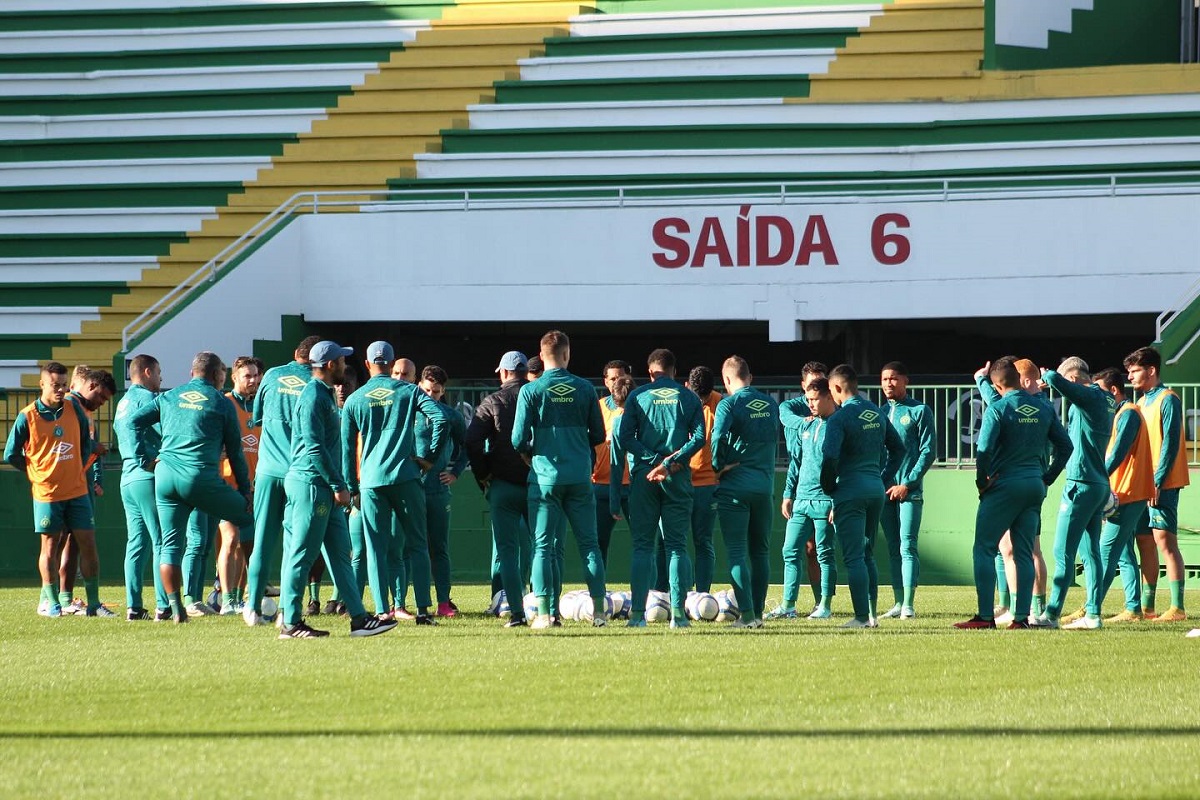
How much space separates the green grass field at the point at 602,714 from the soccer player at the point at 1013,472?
16.8 inches

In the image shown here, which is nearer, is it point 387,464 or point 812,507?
point 387,464

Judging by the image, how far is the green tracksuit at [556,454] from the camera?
36.6ft

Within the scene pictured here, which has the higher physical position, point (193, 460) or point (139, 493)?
point (193, 460)

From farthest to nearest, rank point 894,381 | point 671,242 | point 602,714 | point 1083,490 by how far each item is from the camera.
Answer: point 671,242
point 894,381
point 1083,490
point 602,714

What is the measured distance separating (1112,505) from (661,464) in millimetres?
3108

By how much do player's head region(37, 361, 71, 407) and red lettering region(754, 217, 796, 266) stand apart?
29.6 ft

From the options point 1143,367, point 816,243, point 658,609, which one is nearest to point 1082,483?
point 1143,367

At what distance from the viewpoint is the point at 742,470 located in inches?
443

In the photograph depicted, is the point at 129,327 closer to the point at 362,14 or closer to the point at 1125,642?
the point at 362,14

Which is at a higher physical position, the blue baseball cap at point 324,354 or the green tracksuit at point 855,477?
the blue baseball cap at point 324,354

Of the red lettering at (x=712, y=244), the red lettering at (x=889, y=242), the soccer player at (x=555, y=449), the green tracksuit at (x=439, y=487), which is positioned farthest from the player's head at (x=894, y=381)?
the red lettering at (x=712, y=244)

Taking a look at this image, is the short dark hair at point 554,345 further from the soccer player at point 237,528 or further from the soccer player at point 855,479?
the soccer player at point 237,528

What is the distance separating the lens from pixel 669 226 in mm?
20094

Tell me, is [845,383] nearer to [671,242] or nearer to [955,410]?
[955,410]
